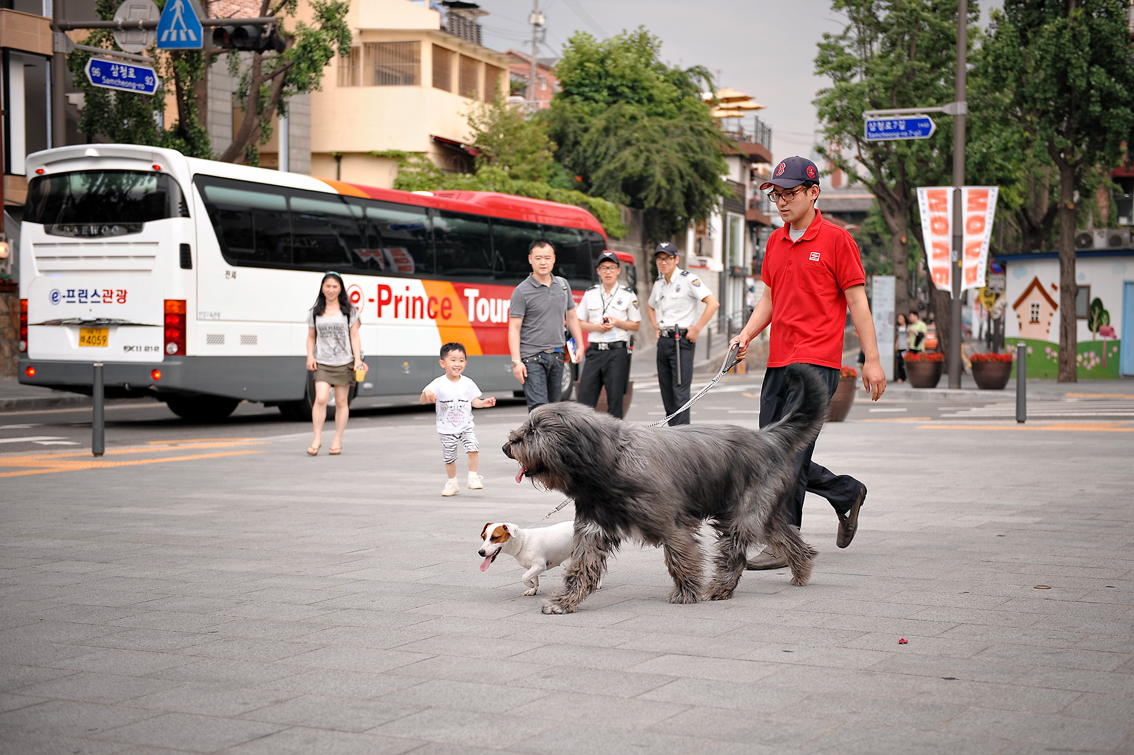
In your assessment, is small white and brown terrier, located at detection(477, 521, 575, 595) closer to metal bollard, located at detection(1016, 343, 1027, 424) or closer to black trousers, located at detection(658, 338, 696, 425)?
black trousers, located at detection(658, 338, 696, 425)

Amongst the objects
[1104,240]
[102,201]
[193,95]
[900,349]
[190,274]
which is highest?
[193,95]

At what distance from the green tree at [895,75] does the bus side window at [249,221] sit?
22139 mm

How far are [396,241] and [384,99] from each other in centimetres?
2000

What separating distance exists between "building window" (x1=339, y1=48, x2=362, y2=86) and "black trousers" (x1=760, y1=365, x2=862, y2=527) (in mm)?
34658

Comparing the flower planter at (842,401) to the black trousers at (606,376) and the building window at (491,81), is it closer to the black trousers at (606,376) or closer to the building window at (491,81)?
the black trousers at (606,376)

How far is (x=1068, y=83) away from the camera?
27.2 metres

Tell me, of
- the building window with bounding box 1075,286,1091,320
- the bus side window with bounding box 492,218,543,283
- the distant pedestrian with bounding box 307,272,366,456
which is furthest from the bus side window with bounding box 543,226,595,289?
the building window with bounding box 1075,286,1091,320

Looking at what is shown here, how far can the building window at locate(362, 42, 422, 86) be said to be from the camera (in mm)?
38688

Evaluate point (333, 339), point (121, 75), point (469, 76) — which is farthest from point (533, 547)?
point (469, 76)

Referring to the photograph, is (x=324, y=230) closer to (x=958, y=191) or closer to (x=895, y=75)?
(x=958, y=191)

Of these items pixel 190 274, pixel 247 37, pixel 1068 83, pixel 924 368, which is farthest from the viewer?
pixel 1068 83

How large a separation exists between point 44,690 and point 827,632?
286cm

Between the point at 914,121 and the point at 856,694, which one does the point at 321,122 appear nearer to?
the point at 914,121

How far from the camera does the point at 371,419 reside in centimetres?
1917
